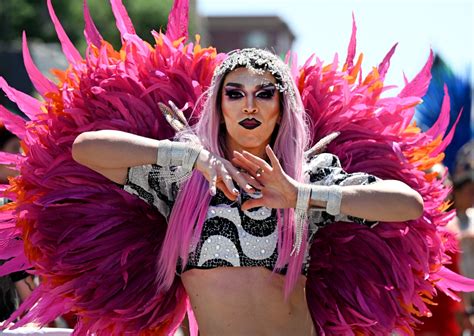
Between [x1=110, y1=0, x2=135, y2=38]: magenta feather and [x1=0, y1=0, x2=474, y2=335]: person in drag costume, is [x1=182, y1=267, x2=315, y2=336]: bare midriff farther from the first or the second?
[x1=110, y1=0, x2=135, y2=38]: magenta feather

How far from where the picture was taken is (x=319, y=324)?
3.98 m

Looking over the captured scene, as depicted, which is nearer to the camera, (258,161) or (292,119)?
(258,161)

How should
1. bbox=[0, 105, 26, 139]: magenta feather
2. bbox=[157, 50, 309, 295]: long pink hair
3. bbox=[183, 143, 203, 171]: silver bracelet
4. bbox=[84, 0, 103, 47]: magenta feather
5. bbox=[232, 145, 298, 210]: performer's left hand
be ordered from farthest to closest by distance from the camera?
1. bbox=[84, 0, 103, 47]: magenta feather
2. bbox=[0, 105, 26, 139]: magenta feather
3. bbox=[157, 50, 309, 295]: long pink hair
4. bbox=[183, 143, 203, 171]: silver bracelet
5. bbox=[232, 145, 298, 210]: performer's left hand

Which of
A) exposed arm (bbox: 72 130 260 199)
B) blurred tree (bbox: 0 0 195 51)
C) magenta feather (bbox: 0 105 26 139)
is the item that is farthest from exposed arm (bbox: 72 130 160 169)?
blurred tree (bbox: 0 0 195 51)

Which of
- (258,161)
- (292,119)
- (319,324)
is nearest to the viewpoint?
(258,161)

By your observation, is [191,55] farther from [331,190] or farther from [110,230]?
[331,190]

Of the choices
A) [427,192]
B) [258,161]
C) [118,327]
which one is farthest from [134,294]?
[427,192]

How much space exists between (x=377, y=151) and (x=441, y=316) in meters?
1.98

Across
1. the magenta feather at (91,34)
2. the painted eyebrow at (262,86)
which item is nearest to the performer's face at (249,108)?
the painted eyebrow at (262,86)

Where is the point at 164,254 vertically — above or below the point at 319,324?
above

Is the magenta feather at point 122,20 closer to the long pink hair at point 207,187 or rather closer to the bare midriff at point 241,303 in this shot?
the long pink hair at point 207,187

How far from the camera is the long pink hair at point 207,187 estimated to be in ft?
11.9

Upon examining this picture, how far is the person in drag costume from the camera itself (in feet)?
11.6

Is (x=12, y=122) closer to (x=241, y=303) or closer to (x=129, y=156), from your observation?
(x=129, y=156)
